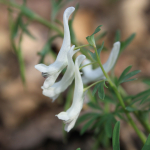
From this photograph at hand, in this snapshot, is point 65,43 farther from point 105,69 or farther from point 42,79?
point 42,79

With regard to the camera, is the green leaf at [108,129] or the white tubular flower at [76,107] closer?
the white tubular flower at [76,107]

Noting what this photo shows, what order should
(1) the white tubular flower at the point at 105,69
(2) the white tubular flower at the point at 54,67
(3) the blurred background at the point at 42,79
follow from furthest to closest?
(3) the blurred background at the point at 42,79 → (1) the white tubular flower at the point at 105,69 → (2) the white tubular flower at the point at 54,67

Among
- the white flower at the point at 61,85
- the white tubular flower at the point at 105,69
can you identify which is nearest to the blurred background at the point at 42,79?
the white tubular flower at the point at 105,69

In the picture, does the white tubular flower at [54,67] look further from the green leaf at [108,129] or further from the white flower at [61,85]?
the green leaf at [108,129]

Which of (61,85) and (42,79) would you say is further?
(42,79)

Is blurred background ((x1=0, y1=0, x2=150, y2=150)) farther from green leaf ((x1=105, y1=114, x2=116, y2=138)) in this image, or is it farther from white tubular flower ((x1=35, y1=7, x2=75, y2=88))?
white tubular flower ((x1=35, y1=7, x2=75, y2=88))

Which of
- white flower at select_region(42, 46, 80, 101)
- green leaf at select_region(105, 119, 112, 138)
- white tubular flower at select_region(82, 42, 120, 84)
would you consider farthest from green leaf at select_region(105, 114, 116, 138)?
white flower at select_region(42, 46, 80, 101)

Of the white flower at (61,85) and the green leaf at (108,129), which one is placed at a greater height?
the white flower at (61,85)

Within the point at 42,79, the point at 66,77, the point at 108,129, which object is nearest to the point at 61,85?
the point at 66,77

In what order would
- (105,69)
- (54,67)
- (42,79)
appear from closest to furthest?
1. (54,67)
2. (105,69)
3. (42,79)
